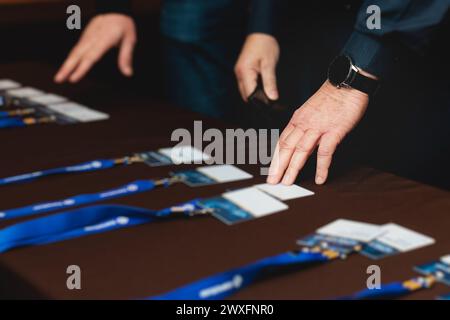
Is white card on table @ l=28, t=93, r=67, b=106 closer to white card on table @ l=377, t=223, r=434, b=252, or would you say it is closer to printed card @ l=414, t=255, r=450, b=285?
white card on table @ l=377, t=223, r=434, b=252

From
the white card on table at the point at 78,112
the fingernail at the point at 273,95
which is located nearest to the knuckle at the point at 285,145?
the fingernail at the point at 273,95

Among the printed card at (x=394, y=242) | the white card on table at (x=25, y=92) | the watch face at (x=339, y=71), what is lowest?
the printed card at (x=394, y=242)

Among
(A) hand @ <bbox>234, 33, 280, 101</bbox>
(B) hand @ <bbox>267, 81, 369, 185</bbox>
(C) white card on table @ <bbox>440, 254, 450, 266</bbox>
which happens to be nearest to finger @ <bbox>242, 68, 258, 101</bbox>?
(A) hand @ <bbox>234, 33, 280, 101</bbox>

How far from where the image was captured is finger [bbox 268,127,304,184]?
1.37 metres

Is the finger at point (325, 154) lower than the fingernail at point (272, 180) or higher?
higher

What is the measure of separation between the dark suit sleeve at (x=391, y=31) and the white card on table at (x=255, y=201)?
41 centimetres

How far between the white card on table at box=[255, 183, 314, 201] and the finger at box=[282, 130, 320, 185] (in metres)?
0.02

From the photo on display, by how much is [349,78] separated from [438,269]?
0.56 metres

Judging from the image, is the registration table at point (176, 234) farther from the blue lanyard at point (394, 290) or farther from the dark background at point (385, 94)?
the dark background at point (385, 94)

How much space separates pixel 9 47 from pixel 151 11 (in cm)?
74

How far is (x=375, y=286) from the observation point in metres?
0.96

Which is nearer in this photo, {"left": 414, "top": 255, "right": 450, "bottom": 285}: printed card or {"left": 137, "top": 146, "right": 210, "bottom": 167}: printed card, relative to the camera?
{"left": 414, "top": 255, "right": 450, "bottom": 285}: printed card

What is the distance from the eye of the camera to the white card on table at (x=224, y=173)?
1382 millimetres
